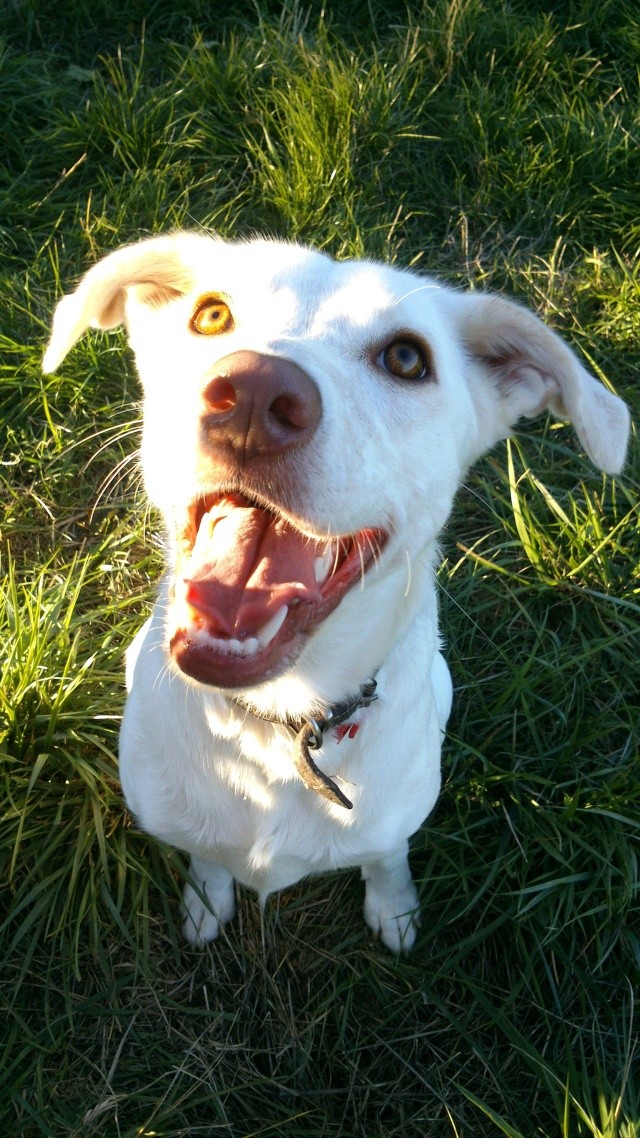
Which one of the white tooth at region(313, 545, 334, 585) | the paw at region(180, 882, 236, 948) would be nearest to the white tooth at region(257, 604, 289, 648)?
the white tooth at region(313, 545, 334, 585)

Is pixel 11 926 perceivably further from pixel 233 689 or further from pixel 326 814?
pixel 233 689

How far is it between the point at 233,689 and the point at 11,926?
1.72 meters

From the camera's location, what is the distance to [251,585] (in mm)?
1982

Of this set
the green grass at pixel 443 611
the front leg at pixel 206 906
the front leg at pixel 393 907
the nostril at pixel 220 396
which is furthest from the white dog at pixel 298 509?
the green grass at pixel 443 611

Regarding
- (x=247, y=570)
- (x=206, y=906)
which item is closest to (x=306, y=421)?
(x=247, y=570)

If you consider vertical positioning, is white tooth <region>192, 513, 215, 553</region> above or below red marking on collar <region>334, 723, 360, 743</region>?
above

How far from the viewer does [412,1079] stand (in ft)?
9.96

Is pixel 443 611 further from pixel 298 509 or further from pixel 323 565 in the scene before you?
pixel 298 509

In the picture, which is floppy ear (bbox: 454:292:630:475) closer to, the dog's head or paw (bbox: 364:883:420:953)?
the dog's head

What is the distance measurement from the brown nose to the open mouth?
0.18 m

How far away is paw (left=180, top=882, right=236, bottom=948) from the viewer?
3.15 metres

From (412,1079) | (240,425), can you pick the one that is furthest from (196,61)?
(412,1079)

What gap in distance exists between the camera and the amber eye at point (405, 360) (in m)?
2.22

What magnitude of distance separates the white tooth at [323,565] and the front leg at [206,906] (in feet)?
4.61
